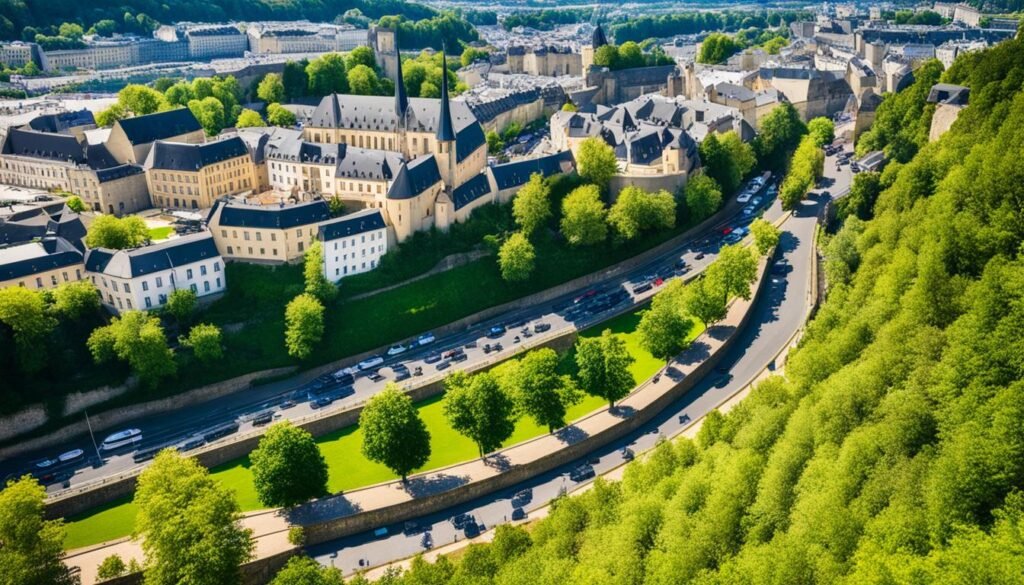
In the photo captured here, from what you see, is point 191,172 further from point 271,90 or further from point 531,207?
point 271,90

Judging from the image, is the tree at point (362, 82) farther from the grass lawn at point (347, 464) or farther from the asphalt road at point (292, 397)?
the grass lawn at point (347, 464)

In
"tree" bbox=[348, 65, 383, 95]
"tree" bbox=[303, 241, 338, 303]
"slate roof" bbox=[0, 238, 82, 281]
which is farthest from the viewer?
"tree" bbox=[348, 65, 383, 95]

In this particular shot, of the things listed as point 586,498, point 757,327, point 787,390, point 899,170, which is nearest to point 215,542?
point 586,498

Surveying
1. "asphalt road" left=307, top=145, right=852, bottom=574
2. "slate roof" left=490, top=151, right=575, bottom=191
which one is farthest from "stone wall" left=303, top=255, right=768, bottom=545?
"slate roof" left=490, top=151, right=575, bottom=191

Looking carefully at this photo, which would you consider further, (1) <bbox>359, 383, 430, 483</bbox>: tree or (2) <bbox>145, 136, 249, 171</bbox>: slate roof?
(2) <bbox>145, 136, 249, 171</bbox>: slate roof

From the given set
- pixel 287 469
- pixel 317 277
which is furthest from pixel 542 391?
pixel 317 277

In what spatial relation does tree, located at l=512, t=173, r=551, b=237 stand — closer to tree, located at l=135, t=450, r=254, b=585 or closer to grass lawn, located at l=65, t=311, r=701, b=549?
grass lawn, located at l=65, t=311, r=701, b=549

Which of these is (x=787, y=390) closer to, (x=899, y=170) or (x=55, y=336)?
(x=899, y=170)
